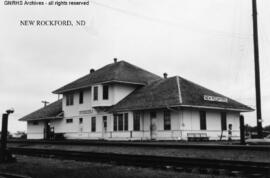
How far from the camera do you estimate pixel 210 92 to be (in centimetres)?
3441

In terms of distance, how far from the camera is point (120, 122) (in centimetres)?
3341

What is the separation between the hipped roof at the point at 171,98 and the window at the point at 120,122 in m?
0.75

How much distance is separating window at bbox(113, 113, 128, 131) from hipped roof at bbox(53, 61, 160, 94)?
10.9 feet

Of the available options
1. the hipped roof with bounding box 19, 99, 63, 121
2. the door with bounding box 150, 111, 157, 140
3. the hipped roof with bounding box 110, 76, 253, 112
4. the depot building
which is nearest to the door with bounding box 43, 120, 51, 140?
the depot building

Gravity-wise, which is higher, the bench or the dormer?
the dormer

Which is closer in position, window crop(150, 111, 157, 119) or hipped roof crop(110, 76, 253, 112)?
hipped roof crop(110, 76, 253, 112)

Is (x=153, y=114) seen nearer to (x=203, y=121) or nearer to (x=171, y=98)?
(x=171, y=98)

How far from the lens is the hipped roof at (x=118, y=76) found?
1389 inches

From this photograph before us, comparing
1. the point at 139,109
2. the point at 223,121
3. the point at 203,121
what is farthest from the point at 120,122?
the point at 223,121

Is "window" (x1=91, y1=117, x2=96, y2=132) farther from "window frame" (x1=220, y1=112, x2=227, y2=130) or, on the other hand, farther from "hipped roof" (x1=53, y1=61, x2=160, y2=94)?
"window frame" (x1=220, y1=112, x2=227, y2=130)

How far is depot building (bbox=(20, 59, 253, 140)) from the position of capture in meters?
29.3

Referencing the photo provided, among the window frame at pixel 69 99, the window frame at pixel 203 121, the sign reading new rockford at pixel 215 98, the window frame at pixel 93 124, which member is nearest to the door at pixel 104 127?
the window frame at pixel 93 124

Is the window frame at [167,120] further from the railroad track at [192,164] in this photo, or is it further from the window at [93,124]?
the railroad track at [192,164]

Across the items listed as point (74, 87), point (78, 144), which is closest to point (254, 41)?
point (78, 144)
